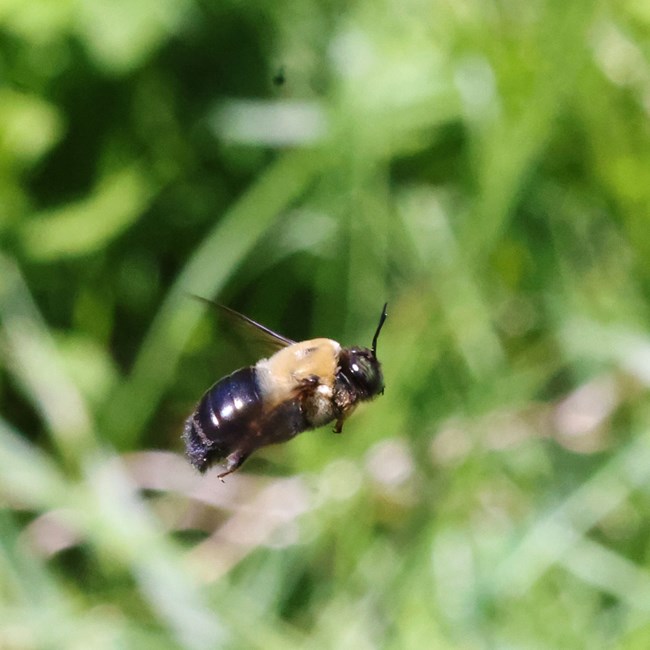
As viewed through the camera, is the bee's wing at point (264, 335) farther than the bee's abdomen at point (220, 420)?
Yes

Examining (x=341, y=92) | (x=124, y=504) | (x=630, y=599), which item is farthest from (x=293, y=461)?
(x=341, y=92)

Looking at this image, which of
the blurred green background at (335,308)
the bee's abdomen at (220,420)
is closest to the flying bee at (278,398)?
the bee's abdomen at (220,420)

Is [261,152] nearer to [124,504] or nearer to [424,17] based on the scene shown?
[424,17]

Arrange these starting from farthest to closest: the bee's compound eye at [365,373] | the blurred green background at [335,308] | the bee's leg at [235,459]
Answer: the blurred green background at [335,308] < the bee's compound eye at [365,373] < the bee's leg at [235,459]

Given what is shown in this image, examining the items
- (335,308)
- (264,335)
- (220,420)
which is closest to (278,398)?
→ (220,420)

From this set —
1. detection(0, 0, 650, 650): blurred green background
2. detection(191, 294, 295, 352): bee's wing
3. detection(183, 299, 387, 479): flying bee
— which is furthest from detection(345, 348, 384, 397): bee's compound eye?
detection(0, 0, 650, 650): blurred green background

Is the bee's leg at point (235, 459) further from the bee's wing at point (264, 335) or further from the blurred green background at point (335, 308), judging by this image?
the blurred green background at point (335, 308)

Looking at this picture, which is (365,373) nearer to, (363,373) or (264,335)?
(363,373)
